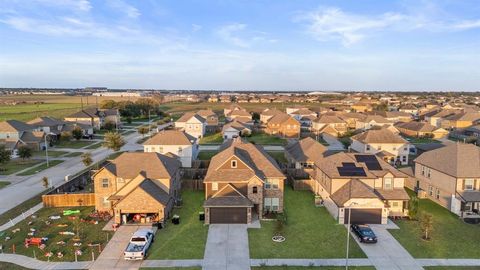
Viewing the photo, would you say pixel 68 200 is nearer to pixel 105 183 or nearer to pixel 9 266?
pixel 105 183

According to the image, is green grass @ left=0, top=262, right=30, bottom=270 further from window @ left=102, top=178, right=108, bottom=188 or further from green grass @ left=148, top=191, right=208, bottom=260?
window @ left=102, top=178, right=108, bottom=188

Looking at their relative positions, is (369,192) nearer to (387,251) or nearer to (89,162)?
(387,251)

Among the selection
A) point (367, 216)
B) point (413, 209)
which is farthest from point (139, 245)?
point (413, 209)

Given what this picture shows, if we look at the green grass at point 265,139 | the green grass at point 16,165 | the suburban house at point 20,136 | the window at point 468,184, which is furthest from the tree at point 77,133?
the window at point 468,184

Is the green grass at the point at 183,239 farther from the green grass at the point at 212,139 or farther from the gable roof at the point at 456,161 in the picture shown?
the green grass at the point at 212,139

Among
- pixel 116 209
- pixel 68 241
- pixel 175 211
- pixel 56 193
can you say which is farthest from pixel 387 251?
pixel 56 193

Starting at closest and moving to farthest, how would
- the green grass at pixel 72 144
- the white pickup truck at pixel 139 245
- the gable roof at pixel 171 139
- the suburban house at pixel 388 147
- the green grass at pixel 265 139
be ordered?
the white pickup truck at pixel 139 245, the gable roof at pixel 171 139, the suburban house at pixel 388 147, the green grass at pixel 72 144, the green grass at pixel 265 139
